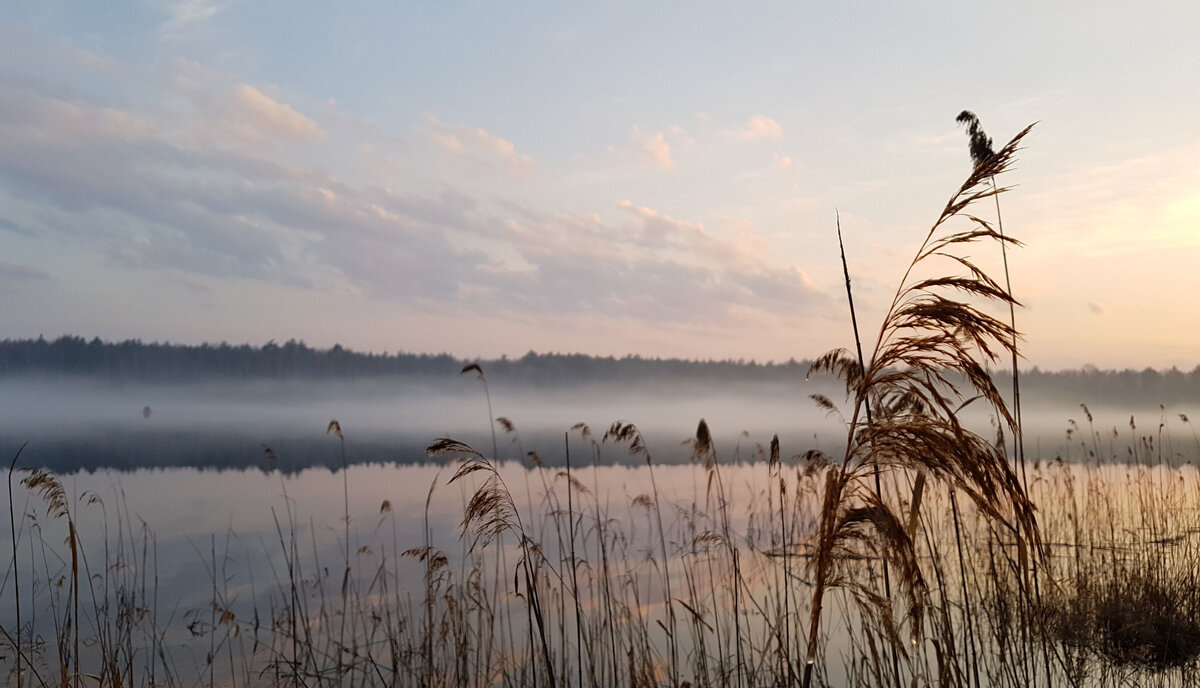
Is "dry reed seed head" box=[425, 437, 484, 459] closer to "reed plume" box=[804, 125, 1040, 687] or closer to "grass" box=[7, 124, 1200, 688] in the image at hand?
"grass" box=[7, 124, 1200, 688]

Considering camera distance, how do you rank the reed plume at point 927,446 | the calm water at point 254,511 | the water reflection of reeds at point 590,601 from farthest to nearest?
the calm water at point 254,511 → the water reflection of reeds at point 590,601 → the reed plume at point 927,446

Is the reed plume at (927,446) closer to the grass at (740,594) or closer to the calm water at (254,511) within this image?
the grass at (740,594)

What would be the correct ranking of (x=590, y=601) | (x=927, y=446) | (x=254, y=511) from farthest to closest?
(x=254, y=511), (x=590, y=601), (x=927, y=446)

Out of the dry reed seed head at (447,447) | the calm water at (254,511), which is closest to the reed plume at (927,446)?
the dry reed seed head at (447,447)

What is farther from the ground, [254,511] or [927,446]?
[927,446]

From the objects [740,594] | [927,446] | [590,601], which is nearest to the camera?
[927,446]

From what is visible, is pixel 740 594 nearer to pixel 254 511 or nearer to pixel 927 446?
pixel 927 446

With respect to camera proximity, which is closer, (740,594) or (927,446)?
(927,446)

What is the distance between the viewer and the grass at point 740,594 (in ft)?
6.66

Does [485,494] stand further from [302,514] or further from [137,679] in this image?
[302,514]

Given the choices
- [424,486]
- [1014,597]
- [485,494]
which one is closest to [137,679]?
[485,494]

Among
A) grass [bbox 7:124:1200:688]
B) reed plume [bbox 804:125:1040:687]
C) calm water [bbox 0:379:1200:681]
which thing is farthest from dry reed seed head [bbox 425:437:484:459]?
calm water [bbox 0:379:1200:681]

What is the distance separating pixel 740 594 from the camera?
6.39m

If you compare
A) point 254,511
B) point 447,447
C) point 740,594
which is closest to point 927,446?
point 447,447
